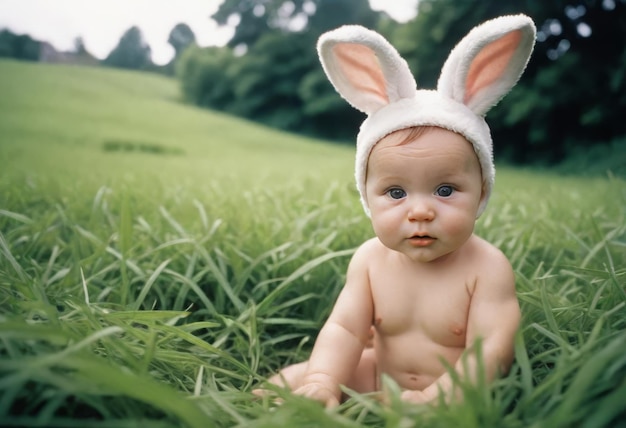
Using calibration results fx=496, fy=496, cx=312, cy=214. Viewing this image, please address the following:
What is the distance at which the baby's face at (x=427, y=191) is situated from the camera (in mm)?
1020

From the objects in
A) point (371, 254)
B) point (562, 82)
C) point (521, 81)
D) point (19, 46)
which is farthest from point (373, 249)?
point (19, 46)

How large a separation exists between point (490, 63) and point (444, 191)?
0.31m

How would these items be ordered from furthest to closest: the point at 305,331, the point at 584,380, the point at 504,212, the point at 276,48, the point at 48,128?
the point at 276,48, the point at 48,128, the point at 504,212, the point at 305,331, the point at 584,380

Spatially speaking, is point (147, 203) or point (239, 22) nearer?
point (147, 203)

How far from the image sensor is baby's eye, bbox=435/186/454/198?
1043 mm

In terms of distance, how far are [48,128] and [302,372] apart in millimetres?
8988

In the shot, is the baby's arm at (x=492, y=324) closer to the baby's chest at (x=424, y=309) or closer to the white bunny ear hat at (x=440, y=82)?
the baby's chest at (x=424, y=309)

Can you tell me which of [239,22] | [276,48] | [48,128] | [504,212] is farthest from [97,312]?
[239,22]

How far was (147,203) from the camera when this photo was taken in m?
2.24

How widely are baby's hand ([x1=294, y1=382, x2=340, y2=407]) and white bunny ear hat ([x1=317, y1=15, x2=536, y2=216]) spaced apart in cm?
45

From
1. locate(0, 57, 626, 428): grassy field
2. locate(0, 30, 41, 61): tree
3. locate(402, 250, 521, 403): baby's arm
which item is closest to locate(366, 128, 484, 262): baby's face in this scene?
locate(402, 250, 521, 403): baby's arm

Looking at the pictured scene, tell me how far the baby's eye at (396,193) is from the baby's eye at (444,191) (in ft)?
0.23

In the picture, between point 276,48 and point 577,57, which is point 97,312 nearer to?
point 577,57

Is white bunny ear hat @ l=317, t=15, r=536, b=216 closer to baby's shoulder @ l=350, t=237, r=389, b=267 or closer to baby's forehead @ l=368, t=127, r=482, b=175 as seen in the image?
baby's forehead @ l=368, t=127, r=482, b=175
